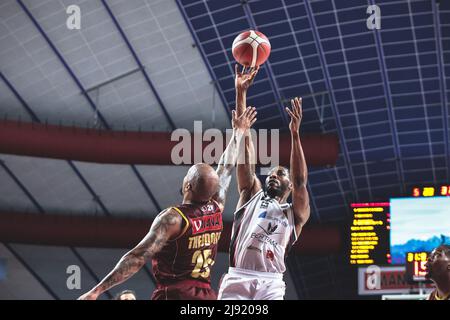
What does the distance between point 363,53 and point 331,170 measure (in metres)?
4.95

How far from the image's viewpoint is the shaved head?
29.0ft

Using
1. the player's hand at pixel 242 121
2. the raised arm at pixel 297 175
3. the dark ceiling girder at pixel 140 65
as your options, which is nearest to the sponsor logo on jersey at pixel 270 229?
A: the raised arm at pixel 297 175

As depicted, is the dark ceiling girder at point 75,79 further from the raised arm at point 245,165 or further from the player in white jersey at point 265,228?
the player in white jersey at point 265,228

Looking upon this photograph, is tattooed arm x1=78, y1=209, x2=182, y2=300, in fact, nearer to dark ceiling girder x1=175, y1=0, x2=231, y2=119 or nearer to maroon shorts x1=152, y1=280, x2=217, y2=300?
maroon shorts x1=152, y1=280, x2=217, y2=300

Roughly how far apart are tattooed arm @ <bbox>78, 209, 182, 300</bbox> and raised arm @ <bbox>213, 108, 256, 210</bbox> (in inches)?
54.6

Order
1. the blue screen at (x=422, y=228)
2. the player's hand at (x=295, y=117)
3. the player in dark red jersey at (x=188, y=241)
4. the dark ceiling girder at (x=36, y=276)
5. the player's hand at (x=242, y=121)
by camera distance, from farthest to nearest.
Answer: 1. the dark ceiling girder at (x=36, y=276)
2. the blue screen at (x=422, y=228)
3. the player's hand at (x=242, y=121)
4. the player's hand at (x=295, y=117)
5. the player in dark red jersey at (x=188, y=241)

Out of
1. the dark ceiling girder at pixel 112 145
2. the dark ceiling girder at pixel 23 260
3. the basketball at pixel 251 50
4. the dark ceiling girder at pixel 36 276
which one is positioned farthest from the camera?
the dark ceiling girder at pixel 36 276

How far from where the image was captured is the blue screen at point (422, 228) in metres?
25.9

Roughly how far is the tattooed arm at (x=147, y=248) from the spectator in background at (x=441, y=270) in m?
2.62

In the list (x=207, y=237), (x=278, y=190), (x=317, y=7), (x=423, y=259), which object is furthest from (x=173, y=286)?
(x=317, y=7)

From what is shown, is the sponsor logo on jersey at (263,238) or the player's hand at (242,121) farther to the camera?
the player's hand at (242,121)

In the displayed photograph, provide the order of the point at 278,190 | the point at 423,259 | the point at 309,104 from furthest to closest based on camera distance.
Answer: the point at 309,104 → the point at 423,259 → the point at 278,190

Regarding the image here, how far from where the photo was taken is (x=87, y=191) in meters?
30.4

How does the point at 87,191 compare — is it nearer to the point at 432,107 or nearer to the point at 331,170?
the point at 331,170
